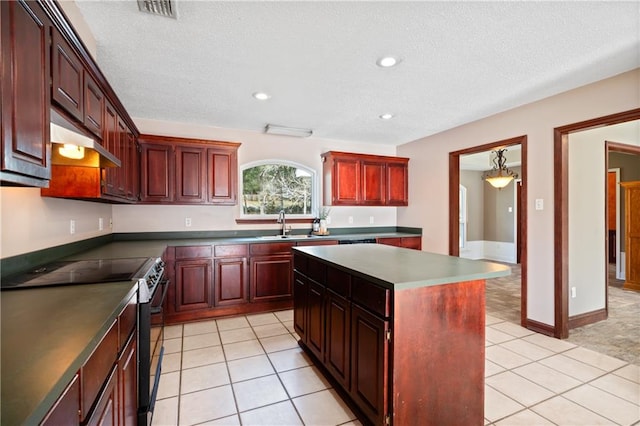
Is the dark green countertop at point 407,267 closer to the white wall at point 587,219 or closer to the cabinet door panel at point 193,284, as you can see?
the cabinet door panel at point 193,284

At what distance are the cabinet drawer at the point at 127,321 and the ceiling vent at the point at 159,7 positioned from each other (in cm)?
167

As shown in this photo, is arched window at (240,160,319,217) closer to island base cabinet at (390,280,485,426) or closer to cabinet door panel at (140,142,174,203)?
cabinet door panel at (140,142,174,203)

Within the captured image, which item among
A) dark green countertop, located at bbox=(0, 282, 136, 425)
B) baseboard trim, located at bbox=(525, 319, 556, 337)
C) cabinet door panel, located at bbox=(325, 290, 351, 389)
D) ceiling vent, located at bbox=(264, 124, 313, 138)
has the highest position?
ceiling vent, located at bbox=(264, 124, 313, 138)

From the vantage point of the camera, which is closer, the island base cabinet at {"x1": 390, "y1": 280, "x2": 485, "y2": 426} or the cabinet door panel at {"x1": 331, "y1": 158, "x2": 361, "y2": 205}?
the island base cabinet at {"x1": 390, "y1": 280, "x2": 485, "y2": 426}

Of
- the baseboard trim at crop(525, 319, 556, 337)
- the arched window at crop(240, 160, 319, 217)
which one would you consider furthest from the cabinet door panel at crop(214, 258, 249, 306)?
the baseboard trim at crop(525, 319, 556, 337)

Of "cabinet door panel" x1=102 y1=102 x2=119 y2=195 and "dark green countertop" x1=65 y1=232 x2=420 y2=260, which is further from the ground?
"cabinet door panel" x1=102 y1=102 x2=119 y2=195

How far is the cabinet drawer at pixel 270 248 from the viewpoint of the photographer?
3955mm

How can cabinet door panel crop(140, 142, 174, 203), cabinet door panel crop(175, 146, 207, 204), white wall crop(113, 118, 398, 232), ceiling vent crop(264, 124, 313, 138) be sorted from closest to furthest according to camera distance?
cabinet door panel crop(140, 142, 174, 203) → cabinet door panel crop(175, 146, 207, 204) → white wall crop(113, 118, 398, 232) → ceiling vent crop(264, 124, 313, 138)

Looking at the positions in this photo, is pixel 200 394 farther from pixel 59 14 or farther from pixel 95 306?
pixel 59 14

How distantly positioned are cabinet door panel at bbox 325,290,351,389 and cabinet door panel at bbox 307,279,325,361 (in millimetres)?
105

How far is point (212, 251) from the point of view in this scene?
12.3ft

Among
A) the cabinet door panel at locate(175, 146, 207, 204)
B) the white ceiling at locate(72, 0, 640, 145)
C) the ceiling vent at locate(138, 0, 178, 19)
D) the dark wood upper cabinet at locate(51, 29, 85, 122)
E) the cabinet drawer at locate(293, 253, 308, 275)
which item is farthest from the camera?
the cabinet door panel at locate(175, 146, 207, 204)

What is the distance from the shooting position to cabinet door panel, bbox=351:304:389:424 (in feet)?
5.39

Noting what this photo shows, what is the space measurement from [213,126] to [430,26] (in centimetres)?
319
